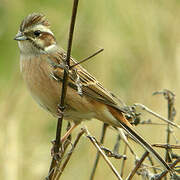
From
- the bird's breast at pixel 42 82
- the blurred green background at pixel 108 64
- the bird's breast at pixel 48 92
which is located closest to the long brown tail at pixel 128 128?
the bird's breast at pixel 48 92

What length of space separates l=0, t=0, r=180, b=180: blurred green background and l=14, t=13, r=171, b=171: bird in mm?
725

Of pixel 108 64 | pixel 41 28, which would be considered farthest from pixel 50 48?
pixel 108 64

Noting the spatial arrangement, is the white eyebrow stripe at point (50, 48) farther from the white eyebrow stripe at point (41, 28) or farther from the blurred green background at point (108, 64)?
the blurred green background at point (108, 64)

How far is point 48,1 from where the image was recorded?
16.2ft

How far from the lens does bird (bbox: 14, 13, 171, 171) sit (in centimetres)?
359

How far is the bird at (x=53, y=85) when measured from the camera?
3.59 meters

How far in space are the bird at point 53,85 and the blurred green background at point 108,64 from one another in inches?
28.6

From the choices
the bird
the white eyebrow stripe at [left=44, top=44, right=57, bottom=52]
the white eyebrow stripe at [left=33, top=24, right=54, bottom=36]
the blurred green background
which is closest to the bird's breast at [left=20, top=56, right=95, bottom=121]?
the bird

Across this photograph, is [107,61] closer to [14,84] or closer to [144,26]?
[144,26]

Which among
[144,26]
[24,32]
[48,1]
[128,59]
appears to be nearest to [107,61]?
[128,59]

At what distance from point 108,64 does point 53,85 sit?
48.6 inches

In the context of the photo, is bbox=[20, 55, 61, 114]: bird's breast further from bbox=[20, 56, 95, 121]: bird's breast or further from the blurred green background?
the blurred green background

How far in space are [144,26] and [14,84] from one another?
1482mm

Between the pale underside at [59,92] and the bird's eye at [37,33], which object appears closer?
the pale underside at [59,92]
